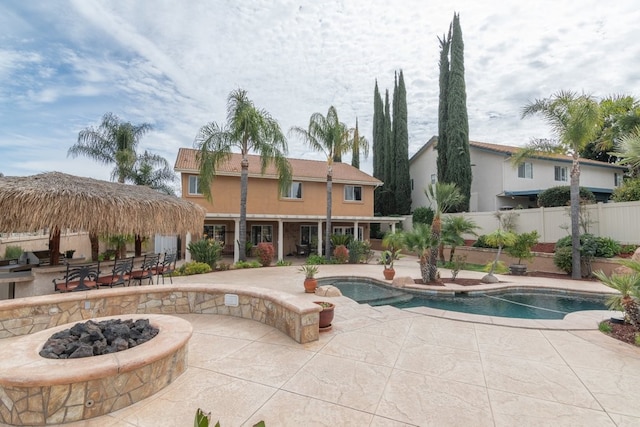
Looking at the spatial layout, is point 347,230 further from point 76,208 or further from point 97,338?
point 97,338

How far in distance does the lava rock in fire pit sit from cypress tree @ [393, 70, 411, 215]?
85.5 feet

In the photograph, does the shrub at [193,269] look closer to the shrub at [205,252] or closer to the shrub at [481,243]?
the shrub at [205,252]

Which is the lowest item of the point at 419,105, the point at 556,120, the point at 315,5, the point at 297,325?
the point at 297,325

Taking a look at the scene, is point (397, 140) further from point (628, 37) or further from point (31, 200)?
point (31, 200)

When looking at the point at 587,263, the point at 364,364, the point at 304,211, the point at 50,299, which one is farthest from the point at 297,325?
the point at 304,211

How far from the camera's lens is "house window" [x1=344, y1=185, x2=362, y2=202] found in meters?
21.8

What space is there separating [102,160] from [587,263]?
3070cm

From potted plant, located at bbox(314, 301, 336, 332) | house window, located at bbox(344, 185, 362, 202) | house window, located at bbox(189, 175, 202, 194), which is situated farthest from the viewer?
house window, located at bbox(344, 185, 362, 202)

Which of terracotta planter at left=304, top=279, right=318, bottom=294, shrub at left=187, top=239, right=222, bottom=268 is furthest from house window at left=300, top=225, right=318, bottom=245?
terracotta planter at left=304, top=279, right=318, bottom=294

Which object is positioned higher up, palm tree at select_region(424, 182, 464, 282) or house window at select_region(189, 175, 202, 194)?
house window at select_region(189, 175, 202, 194)

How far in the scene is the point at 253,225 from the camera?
816 inches

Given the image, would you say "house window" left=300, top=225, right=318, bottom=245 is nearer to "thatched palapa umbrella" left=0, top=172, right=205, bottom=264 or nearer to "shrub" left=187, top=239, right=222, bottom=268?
"shrub" left=187, top=239, right=222, bottom=268

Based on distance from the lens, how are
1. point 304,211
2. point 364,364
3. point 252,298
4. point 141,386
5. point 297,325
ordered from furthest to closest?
point 304,211 → point 252,298 → point 297,325 → point 364,364 → point 141,386

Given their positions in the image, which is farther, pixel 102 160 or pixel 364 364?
pixel 102 160
